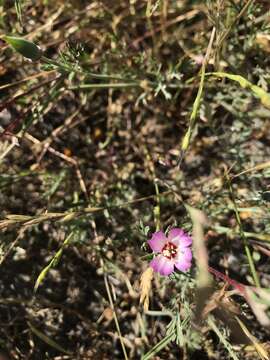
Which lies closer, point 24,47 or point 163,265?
point 24,47

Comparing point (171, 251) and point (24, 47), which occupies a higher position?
point (24, 47)

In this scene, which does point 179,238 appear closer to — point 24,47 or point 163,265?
point 163,265

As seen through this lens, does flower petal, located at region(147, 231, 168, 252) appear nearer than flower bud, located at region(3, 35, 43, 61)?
No

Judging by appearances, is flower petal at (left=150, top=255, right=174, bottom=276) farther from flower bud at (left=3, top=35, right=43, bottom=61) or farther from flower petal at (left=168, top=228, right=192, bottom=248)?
flower bud at (left=3, top=35, right=43, bottom=61)

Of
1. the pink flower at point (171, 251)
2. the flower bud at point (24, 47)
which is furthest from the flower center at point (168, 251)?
the flower bud at point (24, 47)

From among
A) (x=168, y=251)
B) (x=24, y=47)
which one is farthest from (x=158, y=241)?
(x=24, y=47)

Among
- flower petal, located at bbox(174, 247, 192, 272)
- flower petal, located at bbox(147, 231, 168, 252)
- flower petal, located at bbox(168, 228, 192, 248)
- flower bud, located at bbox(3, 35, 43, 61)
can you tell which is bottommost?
flower petal, located at bbox(174, 247, 192, 272)

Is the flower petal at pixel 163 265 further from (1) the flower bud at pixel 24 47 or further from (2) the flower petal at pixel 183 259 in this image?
(1) the flower bud at pixel 24 47

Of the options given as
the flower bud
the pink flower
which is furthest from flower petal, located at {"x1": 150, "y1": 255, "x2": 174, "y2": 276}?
the flower bud
